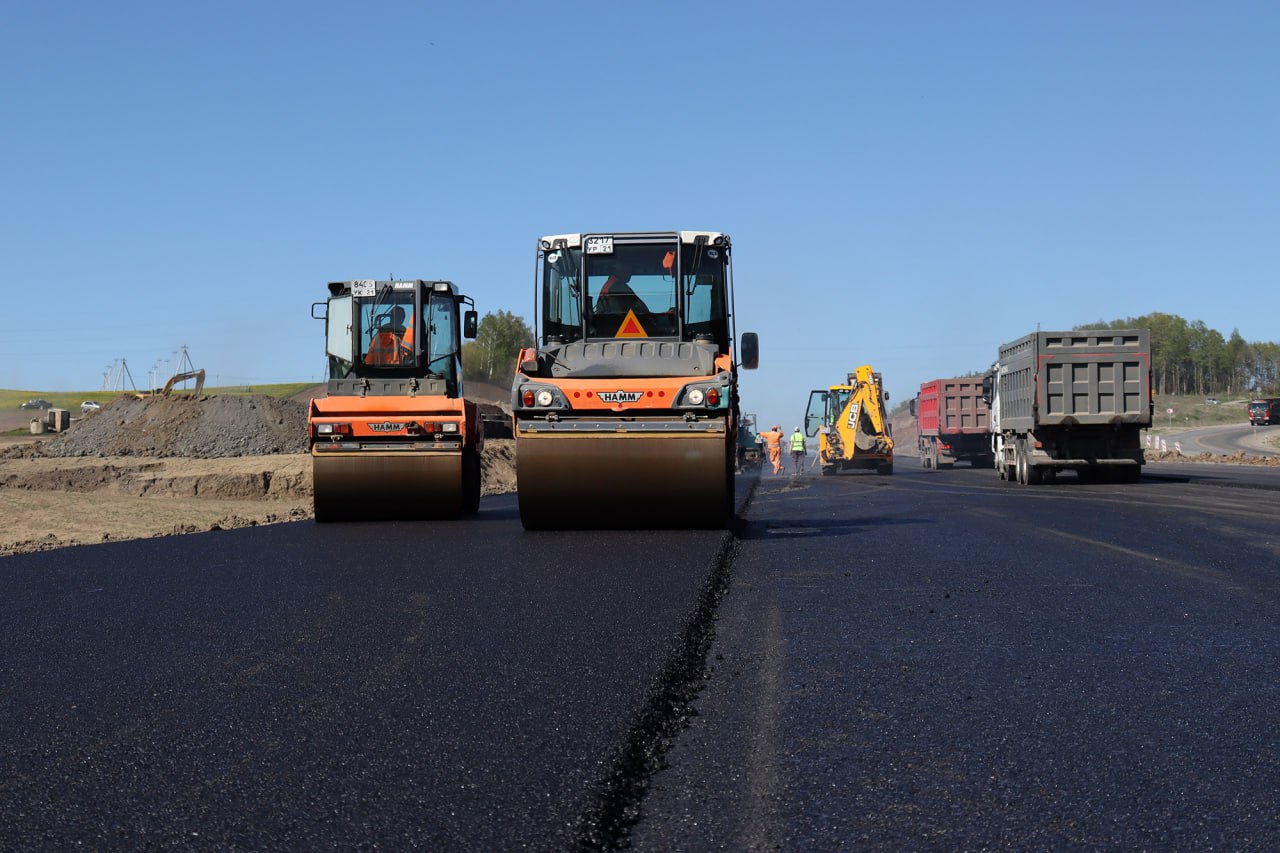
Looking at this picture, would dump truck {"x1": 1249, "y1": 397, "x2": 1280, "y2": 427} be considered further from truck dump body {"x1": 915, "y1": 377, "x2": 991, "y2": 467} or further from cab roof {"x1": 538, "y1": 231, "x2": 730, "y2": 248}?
cab roof {"x1": 538, "y1": 231, "x2": 730, "y2": 248}

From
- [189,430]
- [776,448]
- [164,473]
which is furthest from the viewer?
[189,430]

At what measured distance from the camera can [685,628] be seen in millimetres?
6000

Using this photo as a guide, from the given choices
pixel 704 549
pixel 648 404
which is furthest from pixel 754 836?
pixel 648 404

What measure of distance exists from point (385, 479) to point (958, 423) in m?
25.1

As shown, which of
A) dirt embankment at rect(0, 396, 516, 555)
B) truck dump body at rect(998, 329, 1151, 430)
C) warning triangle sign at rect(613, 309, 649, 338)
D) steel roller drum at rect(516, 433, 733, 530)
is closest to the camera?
steel roller drum at rect(516, 433, 733, 530)

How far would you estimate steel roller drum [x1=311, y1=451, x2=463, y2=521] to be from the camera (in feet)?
44.3

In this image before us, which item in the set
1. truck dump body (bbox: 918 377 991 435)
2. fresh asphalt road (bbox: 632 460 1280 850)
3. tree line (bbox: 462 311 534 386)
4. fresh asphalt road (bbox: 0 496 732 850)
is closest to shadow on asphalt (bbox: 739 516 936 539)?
fresh asphalt road (bbox: 632 460 1280 850)

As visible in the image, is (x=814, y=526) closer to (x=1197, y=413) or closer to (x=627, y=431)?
(x=627, y=431)

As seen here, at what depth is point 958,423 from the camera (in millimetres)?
35469

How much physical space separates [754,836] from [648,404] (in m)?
7.70

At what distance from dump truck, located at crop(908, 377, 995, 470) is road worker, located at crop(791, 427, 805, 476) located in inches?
239

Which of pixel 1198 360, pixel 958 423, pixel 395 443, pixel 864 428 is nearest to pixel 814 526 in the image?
pixel 395 443

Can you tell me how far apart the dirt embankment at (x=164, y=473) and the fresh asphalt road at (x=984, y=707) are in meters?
9.55

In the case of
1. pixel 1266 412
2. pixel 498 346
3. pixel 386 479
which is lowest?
pixel 386 479
